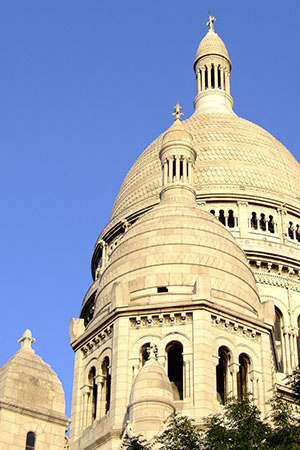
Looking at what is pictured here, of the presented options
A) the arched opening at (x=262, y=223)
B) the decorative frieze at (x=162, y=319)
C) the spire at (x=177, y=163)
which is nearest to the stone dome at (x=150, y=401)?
the decorative frieze at (x=162, y=319)

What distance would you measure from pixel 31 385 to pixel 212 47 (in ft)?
141

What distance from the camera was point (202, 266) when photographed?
36.2 metres

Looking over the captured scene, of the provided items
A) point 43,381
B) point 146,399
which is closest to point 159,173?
point 146,399

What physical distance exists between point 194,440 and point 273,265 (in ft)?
A: 86.1

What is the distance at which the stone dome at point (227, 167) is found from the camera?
5344 cm

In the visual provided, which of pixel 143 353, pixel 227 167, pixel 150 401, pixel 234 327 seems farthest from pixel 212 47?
pixel 150 401

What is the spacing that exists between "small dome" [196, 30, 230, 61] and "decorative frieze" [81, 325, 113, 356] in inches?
1312

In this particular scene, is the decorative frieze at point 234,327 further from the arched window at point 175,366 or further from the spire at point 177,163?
the spire at point 177,163

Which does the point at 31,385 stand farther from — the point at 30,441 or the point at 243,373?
the point at 243,373

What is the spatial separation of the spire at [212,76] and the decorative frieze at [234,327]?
29710 mm

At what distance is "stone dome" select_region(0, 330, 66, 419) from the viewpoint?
2591cm

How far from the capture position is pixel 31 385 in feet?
86.3

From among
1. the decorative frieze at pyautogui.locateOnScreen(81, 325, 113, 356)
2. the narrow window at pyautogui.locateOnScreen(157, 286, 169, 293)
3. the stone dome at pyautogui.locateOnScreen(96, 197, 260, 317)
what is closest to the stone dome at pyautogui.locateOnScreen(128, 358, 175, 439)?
the stone dome at pyautogui.locateOnScreen(96, 197, 260, 317)

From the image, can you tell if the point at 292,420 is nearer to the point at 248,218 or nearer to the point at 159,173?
the point at 248,218
